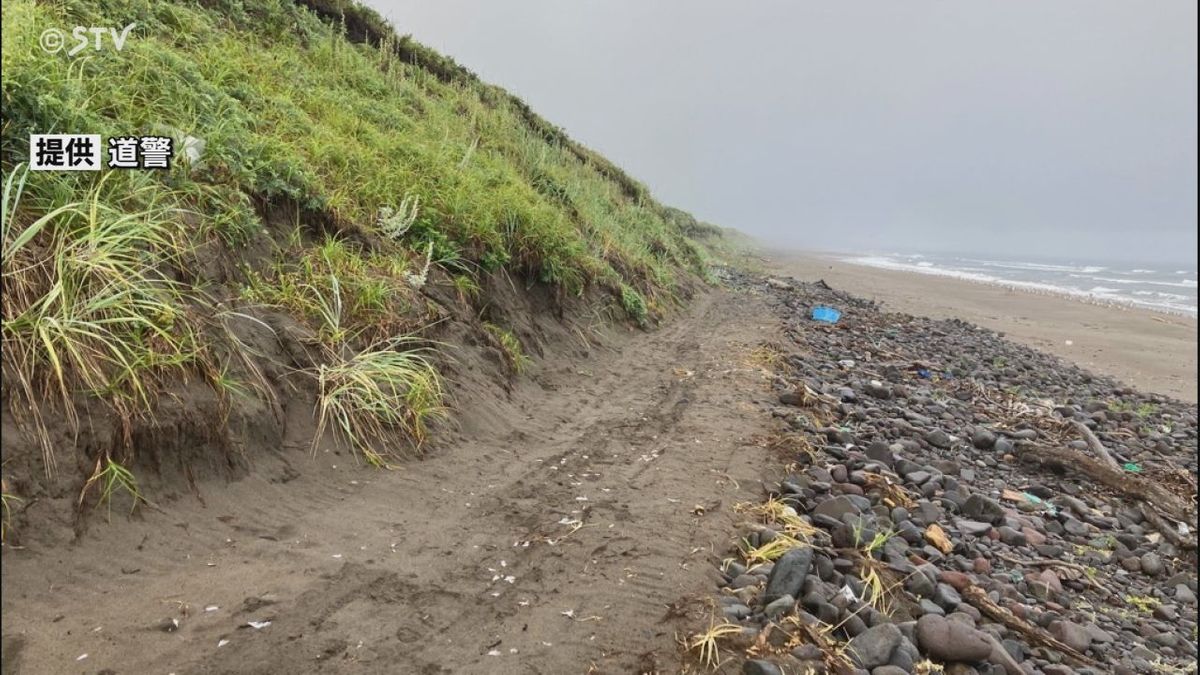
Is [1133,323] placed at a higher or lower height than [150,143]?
lower

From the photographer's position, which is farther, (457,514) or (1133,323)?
(1133,323)

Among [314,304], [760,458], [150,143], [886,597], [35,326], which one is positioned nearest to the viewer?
[35,326]

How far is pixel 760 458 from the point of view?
14.7 ft

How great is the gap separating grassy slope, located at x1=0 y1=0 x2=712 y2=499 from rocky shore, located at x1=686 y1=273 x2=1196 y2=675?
247 centimetres

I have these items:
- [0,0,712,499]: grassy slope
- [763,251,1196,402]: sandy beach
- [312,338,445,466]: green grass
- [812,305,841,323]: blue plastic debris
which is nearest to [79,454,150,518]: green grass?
[0,0,712,499]: grassy slope

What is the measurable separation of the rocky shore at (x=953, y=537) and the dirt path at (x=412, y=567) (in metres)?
0.34

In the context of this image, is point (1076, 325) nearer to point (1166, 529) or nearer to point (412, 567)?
point (1166, 529)

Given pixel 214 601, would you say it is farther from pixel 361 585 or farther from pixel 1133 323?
pixel 1133 323

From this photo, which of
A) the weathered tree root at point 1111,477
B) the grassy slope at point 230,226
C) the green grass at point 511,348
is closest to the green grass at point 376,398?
the grassy slope at point 230,226

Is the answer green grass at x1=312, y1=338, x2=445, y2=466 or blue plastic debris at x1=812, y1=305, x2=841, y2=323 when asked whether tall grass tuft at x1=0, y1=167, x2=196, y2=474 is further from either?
blue plastic debris at x1=812, y1=305, x2=841, y2=323

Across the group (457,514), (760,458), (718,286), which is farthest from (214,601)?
(718,286)

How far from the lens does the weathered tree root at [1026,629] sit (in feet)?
10.6

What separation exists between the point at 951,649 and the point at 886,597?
0.41 meters

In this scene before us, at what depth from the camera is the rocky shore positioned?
2.73 m
